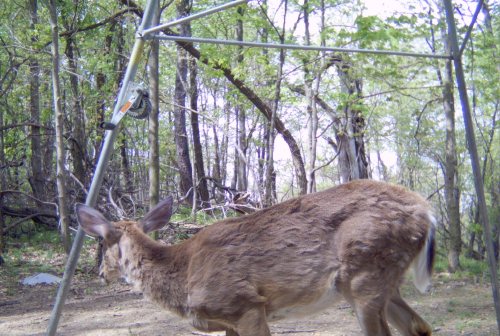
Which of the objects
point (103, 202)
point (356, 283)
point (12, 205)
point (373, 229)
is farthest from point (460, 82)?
point (12, 205)

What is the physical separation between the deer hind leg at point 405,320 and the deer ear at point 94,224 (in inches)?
110

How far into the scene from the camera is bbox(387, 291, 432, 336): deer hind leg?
5910 millimetres

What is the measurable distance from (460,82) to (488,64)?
316 inches

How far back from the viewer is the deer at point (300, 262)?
17.9 feet

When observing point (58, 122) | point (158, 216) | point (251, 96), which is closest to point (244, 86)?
point (251, 96)

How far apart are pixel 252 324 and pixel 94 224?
71.2 inches

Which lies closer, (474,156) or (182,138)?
(474,156)

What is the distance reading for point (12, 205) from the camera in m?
15.9

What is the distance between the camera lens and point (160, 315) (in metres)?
8.44

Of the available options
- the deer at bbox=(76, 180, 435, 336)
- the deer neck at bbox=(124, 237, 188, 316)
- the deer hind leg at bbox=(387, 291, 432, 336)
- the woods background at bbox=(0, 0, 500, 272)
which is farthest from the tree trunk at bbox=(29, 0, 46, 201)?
the deer hind leg at bbox=(387, 291, 432, 336)

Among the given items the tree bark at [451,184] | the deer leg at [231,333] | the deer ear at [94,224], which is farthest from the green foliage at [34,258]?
the tree bark at [451,184]

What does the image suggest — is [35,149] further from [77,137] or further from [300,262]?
[300,262]

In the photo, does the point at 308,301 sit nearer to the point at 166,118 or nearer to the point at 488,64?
the point at 488,64

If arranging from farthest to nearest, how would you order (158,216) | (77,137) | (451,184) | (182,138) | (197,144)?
(197,144) → (182,138) → (77,137) → (451,184) → (158,216)
